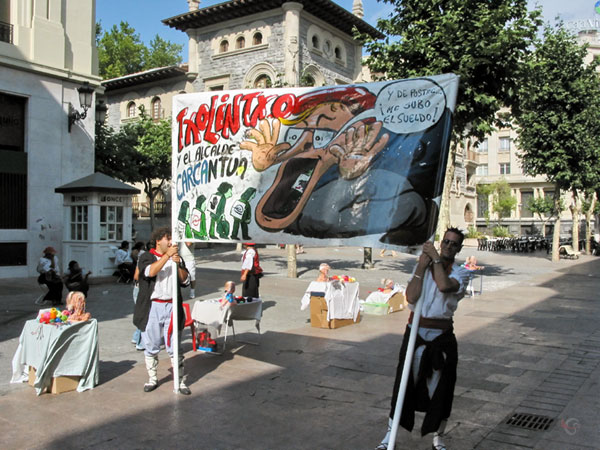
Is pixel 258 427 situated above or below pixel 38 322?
below

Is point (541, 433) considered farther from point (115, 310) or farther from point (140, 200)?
point (140, 200)

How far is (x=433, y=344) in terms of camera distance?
451cm

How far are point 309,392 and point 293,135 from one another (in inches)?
115

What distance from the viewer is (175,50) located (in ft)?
198

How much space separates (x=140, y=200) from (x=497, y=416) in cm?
4087

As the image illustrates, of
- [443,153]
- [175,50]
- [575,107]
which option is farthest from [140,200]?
[443,153]

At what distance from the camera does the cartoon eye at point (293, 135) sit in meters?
5.67

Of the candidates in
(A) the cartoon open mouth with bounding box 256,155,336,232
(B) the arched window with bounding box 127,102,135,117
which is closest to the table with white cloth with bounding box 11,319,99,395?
(A) the cartoon open mouth with bounding box 256,155,336,232

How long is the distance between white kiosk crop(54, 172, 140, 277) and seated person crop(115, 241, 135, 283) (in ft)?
1.10

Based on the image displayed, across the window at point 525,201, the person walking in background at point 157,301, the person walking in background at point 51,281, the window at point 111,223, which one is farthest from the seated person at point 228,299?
the window at point 525,201

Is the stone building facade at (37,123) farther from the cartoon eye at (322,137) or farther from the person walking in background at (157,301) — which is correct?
the cartoon eye at (322,137)

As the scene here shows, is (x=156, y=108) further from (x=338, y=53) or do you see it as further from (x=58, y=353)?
(x=58, y=353)

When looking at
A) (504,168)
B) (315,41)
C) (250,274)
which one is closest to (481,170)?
(504,168)

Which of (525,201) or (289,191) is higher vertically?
(525,201)
